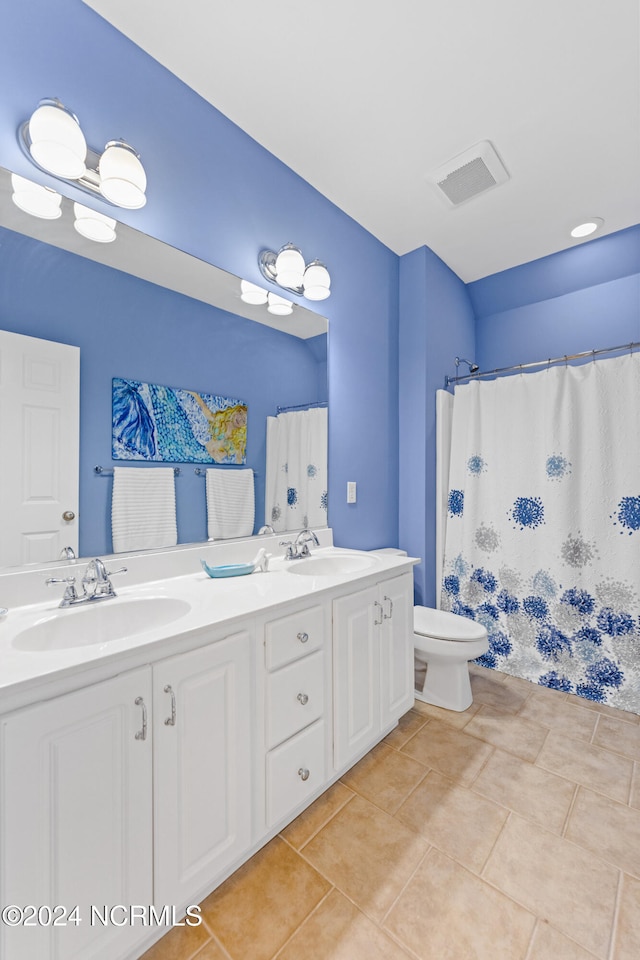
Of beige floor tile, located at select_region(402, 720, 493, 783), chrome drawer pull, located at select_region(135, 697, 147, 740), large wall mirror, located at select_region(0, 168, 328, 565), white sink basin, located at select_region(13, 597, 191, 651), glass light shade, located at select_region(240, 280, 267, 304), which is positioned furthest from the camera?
glass light shade, located at select_region(240, 280, 267, 304)

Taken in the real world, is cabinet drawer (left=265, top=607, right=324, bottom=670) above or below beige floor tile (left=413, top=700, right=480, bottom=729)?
above

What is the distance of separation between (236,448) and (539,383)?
180cm

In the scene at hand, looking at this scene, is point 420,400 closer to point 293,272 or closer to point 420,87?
point 293,272

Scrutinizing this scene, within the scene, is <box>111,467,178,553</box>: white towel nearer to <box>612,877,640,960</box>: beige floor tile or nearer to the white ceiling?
the white ceiling

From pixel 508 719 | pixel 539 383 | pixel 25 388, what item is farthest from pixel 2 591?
pixel 539 383

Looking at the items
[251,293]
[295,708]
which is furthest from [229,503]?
[251,293]

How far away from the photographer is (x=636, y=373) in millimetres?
2045

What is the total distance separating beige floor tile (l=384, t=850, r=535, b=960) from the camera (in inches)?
38.2

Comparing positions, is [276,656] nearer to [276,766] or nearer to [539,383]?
[276,766]

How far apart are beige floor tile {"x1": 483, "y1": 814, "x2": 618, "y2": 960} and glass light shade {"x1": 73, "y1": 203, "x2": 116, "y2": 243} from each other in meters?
2.24

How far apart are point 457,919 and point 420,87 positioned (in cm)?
268

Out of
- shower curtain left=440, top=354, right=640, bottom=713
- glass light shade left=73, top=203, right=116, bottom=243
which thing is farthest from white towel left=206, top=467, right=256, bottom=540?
shower curtain left=440, top=354, right=640, bottom=713

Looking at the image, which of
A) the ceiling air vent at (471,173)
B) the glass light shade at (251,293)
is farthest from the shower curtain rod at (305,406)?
the ceiling air vent at (471,173)

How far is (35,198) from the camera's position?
1144mm
